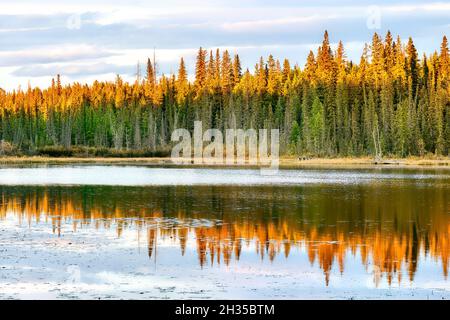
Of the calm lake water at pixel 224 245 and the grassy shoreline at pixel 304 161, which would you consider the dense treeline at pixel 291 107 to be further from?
the calm lake water at pixel 224 245

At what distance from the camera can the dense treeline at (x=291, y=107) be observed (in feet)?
389

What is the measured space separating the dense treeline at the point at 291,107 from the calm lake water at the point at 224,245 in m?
71.9

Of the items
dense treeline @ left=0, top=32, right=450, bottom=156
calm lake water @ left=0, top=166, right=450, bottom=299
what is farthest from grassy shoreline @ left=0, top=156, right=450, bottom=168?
calm lake water @ left=0, top=166, right=450, bottom=299

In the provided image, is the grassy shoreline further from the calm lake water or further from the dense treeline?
the calm lake water

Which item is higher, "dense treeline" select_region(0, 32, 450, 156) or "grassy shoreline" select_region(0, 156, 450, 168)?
"dense treeline" select_region(0, 32, 450, 156)

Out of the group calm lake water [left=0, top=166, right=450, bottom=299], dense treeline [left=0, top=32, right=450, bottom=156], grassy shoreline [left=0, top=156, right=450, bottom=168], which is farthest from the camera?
dense treeline [left=0, top=32, right=450, bottom=156]

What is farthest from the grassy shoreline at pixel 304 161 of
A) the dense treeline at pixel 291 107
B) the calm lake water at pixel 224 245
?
the calm lake water at pixel 224 245

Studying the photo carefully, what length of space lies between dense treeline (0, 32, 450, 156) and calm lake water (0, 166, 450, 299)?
71.9 metres

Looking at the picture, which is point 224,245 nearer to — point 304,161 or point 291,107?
point 304,161

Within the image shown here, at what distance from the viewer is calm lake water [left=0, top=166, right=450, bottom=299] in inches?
794

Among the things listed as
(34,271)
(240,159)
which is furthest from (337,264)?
(240,159)

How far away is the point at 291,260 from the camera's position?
950 inches

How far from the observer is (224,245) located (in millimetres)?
27062
